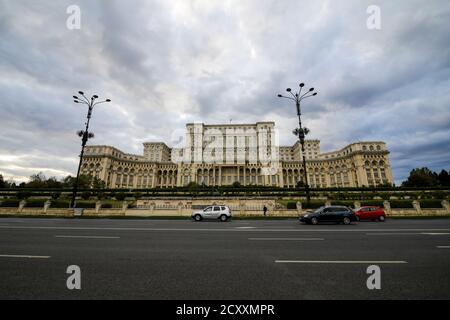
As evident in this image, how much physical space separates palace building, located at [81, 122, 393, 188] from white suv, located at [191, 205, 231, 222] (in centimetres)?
8868

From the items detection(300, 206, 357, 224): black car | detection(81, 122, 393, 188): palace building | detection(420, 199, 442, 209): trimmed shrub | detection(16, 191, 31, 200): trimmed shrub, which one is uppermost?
detection(81, 122, 393, 188): palace building

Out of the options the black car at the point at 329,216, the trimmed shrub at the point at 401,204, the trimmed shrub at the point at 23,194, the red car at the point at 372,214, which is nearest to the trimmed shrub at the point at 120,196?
the trimmed shrub at the point at 23,194

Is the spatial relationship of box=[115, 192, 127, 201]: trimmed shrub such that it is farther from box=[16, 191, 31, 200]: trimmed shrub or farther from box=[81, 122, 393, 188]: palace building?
box=[81, 122, 393, 188]: palace building

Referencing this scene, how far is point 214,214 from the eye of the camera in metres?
18.7

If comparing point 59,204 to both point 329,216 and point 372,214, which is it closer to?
point 329,216

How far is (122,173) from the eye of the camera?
115 meters

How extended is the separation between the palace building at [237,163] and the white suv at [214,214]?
88677 mm

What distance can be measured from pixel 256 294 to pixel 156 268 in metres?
2.59

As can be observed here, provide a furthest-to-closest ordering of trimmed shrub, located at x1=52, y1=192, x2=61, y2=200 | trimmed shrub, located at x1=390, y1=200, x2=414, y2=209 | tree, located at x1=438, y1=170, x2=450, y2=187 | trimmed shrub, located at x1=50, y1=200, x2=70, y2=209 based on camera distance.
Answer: tree, located at x1=438, y1=170, x2=450, y2=187 → trimmed shrub, located at x1=52, y1=192, x2=61, y2=200 → trimmed shrub, located at x1=50, y1=200, x2=70, y2=209 → trimmed shrub, located at x1=390, y1=200, x2=414, y2=209

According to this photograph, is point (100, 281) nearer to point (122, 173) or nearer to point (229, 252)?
point (229, 252)

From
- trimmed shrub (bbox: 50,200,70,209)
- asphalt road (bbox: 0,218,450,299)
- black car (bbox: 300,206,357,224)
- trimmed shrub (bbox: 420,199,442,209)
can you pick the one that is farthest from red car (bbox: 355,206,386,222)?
trimmed shrub (bbox: 50,200,70,209)

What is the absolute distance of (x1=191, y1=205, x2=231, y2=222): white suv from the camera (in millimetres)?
18527

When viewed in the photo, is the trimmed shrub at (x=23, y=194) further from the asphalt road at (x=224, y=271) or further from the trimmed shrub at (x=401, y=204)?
the trimmed shrub at (x=401, y=204)
